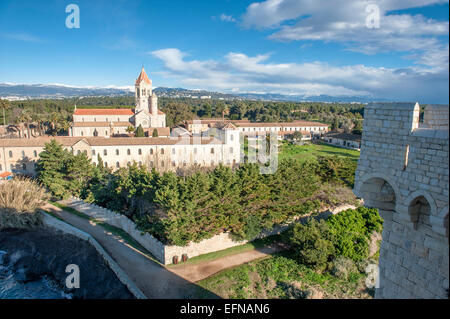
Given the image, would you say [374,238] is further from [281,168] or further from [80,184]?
[80,184]

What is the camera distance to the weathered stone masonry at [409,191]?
3732mm

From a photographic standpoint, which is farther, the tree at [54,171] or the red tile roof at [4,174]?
the red tile roof at [4,174]

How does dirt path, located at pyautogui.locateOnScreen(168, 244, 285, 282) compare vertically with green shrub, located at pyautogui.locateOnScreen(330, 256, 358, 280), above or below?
below

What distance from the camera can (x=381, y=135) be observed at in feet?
14.4

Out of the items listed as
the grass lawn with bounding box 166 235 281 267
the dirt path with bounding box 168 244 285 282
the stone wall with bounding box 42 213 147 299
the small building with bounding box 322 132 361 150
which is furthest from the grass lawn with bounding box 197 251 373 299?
the small building with bounding box 322 132 361 150

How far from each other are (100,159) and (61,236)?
1459 cm

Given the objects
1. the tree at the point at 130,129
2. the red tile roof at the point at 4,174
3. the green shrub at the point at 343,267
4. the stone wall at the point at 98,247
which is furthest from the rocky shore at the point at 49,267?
the tree at the point at 130,129

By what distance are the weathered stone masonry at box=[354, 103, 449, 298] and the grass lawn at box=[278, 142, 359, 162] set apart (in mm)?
37283

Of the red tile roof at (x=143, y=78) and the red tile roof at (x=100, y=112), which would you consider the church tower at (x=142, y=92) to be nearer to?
the red tile roof at (x=143, y=78)

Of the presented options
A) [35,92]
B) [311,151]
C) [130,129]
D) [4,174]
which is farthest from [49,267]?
[35,92]

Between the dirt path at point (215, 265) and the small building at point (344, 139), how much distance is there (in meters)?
39.2

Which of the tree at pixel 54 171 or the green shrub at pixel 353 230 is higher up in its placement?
the tree at pixel 54 171

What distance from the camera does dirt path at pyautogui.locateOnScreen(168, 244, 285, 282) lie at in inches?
563

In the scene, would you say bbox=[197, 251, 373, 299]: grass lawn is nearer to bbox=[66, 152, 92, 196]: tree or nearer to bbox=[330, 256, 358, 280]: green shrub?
bbox=[330, 256, 358, 280]: green shrub
